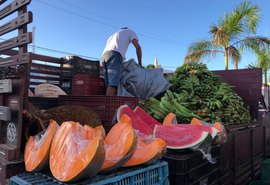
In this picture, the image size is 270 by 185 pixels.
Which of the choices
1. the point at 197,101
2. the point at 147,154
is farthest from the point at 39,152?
the point at 197,101

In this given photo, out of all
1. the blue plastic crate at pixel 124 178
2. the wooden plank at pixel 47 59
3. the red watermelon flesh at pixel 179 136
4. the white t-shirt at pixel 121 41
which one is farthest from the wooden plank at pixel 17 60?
the wooden plank at pixel 47 59

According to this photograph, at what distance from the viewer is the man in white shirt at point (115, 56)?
14.6 feet

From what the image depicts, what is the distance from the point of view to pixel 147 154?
2.11 metres

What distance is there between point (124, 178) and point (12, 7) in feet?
5.62

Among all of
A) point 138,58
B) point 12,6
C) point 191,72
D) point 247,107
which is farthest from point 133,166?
point 247,107

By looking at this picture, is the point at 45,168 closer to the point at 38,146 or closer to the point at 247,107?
the point at 38,146

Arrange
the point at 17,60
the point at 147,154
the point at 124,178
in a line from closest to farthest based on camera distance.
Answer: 1. the point at 124,178
2. the point at 147,154
3. the point at 17,60

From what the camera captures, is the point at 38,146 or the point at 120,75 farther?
the point at 120,75

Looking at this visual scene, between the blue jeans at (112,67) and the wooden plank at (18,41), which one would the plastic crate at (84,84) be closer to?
the blue jeans at (112,67)

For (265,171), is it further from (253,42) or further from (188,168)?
(253,42)

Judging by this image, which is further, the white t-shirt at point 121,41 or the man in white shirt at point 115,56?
the white t-shirt at point 121,41

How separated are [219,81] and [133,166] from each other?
164 inches

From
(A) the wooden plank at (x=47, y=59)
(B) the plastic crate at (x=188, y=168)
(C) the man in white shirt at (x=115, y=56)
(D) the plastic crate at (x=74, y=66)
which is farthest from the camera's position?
(A) the wooden plank at (x=47, y=59)

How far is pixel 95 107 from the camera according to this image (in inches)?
134
